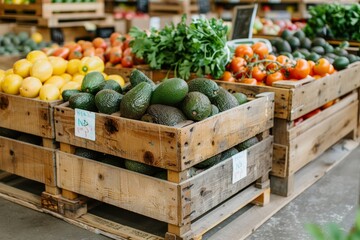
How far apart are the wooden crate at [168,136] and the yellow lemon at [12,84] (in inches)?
17.6

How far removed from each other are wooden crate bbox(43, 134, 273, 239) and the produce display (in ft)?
7.50

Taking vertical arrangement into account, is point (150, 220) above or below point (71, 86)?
below

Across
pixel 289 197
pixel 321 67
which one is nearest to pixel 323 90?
pixel 321 67

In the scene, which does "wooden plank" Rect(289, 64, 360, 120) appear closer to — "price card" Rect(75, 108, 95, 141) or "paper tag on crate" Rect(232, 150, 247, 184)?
"paper tag on crate" Rect(232, 150, 247, 184)

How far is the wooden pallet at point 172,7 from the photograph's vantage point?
8867 millimetres

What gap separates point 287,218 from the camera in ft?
10.5

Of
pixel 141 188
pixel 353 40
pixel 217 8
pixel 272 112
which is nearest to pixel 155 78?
pixel 272 112

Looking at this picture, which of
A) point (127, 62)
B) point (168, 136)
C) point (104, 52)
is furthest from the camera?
point (104, 52)

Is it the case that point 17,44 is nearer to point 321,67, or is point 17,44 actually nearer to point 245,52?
point 245,52

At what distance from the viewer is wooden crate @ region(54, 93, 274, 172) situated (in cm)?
253

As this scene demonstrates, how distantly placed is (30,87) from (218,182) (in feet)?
4.40

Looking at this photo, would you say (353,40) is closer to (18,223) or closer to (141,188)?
(141,188)

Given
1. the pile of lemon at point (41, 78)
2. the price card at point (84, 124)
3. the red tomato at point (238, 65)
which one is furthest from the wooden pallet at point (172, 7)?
the price card at point (84, 124)

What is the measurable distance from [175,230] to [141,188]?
0.93 feet
